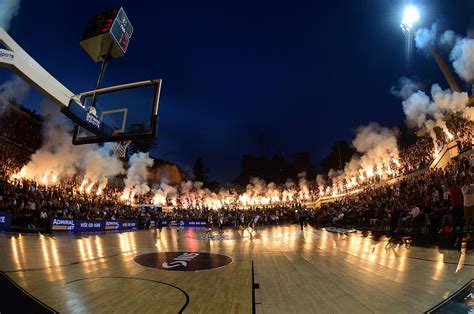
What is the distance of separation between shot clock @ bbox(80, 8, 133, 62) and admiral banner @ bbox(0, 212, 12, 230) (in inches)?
473

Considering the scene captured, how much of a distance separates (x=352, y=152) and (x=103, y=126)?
203ft

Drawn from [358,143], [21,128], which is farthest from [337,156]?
[21,128]

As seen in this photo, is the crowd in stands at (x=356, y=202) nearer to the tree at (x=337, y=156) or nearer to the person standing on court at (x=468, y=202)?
the person standing on court at (x=468, y=202)

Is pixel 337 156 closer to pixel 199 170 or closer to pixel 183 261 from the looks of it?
Result: pixel 199 170

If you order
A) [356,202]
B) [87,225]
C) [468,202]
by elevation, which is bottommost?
[87,225]

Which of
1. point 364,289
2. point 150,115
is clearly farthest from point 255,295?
point 150,115

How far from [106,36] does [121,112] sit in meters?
2.45

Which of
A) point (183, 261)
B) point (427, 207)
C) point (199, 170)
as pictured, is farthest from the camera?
point (199, 170)

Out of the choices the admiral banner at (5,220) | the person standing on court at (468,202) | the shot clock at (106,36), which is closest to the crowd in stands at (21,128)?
the admiral banner at (5,220)

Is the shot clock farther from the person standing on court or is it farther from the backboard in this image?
the person standing on court

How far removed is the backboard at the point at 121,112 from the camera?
28.2ft

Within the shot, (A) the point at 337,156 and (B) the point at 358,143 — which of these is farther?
(A) the point at 337,156

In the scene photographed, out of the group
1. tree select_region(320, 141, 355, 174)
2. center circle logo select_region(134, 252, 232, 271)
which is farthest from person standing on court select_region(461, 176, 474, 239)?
tree select_region(320, 141, 355, 174)

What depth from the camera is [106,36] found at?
7.51 meters
